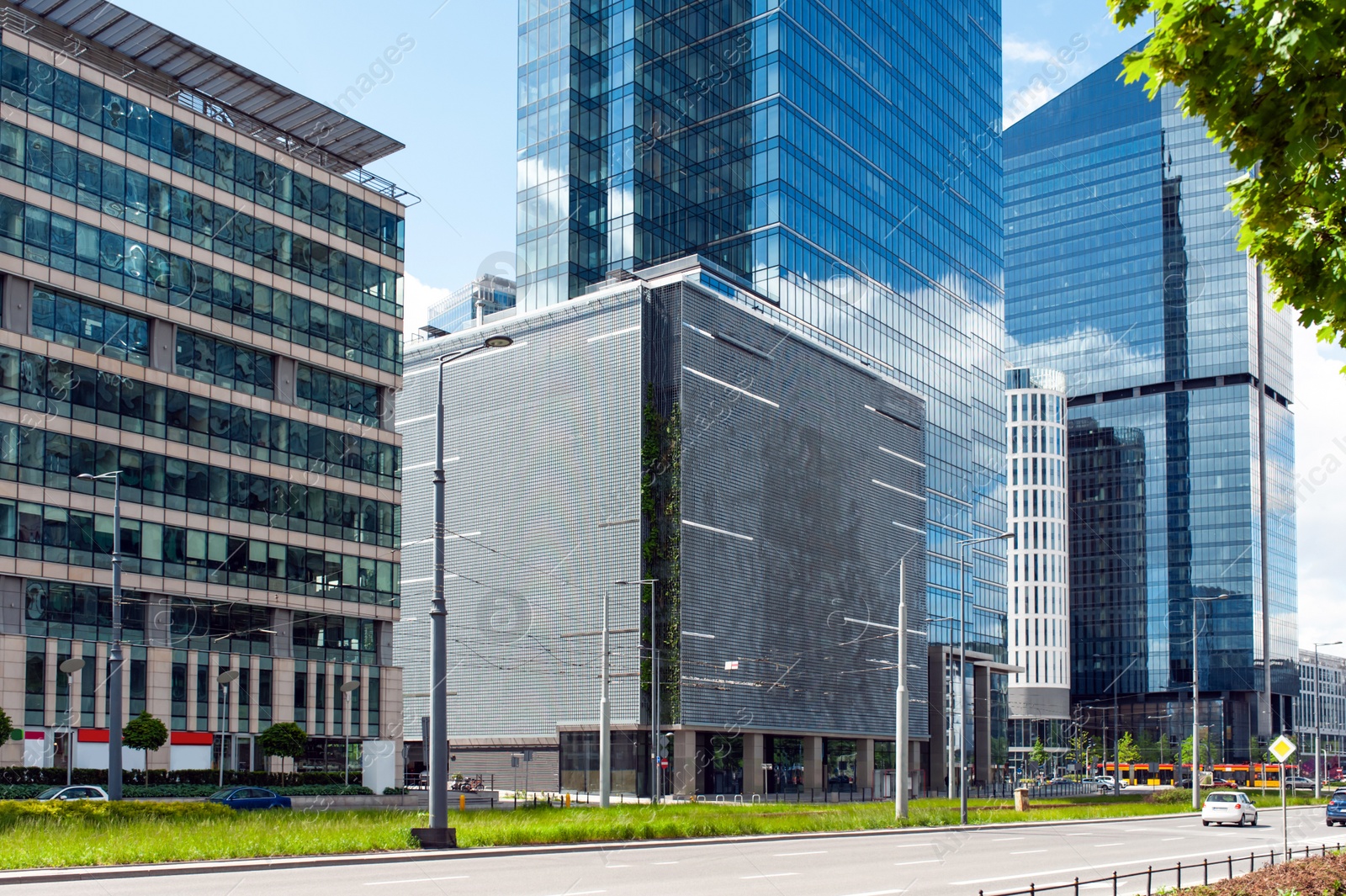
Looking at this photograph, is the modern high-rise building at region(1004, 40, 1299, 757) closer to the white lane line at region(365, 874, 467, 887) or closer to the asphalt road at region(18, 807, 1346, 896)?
the asphalt road at region(18, 807, 1346, 896)

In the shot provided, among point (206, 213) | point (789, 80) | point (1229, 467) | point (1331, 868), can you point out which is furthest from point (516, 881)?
point (1229, 467)

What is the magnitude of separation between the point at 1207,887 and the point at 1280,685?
18790 centimetres

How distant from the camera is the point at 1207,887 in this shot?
1833 cm

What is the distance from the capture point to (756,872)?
24391 mm

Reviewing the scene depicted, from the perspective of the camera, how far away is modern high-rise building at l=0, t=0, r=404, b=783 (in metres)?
53.2

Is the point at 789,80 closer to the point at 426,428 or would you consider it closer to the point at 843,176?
the point at 843,176

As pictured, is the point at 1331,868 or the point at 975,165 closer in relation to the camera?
the point at 1331,868

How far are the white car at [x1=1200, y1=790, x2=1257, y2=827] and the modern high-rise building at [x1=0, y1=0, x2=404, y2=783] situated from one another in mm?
37650

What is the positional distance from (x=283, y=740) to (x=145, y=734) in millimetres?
7574

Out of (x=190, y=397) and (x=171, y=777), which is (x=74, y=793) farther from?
(x=190, y=397)

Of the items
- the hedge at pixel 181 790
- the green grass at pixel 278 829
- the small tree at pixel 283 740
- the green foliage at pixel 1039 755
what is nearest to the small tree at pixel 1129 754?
the green foliage at pixel 1039 755

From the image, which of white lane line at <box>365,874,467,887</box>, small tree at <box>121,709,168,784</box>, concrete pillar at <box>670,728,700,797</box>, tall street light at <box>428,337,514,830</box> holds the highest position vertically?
tall street light at <box>428,337,514,830</box>

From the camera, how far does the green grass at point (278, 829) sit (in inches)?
929

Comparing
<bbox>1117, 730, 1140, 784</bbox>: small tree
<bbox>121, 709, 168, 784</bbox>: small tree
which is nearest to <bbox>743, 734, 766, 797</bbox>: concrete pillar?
<bbox>121, 709, 168, 784</bbox>: small tree
